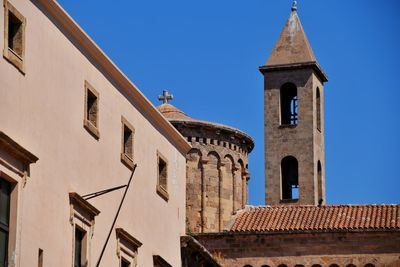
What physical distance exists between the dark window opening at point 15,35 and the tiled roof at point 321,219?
28626 mm

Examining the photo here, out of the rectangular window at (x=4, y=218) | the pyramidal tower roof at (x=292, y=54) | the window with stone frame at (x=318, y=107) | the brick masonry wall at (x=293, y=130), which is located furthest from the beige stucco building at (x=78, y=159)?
the window with stone frame at (x=318, y=107)

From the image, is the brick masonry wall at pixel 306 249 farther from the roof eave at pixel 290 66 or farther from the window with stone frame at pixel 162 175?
the window with stone frame at pixel 162 175

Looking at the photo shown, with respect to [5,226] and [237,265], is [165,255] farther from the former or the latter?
[237,265]

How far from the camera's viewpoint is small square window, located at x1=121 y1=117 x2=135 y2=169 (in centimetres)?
3109

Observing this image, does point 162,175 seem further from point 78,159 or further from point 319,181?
point 319,181

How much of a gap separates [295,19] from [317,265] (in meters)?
15.5

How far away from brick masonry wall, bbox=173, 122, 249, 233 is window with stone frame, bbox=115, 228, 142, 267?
28.4 meters

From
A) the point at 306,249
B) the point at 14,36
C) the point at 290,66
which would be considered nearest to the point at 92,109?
Answer: the point at 14,36

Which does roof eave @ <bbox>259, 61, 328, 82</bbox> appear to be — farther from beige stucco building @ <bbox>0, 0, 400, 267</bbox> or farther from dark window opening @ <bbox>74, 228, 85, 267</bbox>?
dark window opening @ <bbox>74, 228, 85, 267</bbox>

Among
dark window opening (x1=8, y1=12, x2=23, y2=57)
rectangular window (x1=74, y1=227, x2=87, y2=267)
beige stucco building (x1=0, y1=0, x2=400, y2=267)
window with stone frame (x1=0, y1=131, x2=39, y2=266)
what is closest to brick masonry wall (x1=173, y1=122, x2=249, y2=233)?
beige stucco building (x1=0, y1=0, x2=400, y2=267)

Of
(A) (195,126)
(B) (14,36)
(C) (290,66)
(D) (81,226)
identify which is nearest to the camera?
(B) (14,36)

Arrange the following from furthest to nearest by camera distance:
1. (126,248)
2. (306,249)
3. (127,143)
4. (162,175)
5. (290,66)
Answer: (290,66) < (306,249) < (162,175) < (127,143) < (126,248)

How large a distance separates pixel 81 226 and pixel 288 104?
125 ft

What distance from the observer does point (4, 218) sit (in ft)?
82.4
